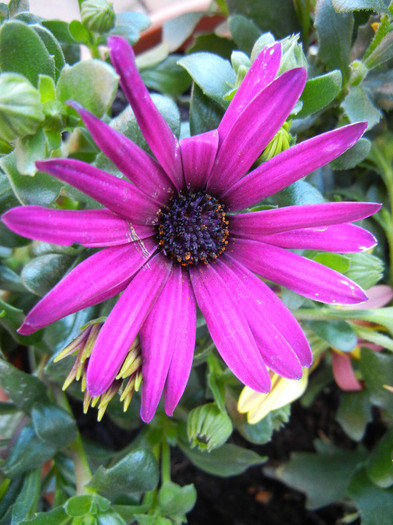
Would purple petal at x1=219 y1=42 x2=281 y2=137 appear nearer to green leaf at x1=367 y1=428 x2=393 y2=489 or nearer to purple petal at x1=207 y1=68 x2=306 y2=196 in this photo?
purple petal at x1=207 y1=68 x2=306 y2=196

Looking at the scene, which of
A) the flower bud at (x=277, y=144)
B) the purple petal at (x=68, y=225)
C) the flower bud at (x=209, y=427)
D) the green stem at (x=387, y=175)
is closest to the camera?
the purple petal at (x=68, y=225)

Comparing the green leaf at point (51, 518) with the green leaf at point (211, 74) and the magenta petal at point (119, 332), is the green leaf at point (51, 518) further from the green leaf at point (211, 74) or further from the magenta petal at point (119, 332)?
the green leaf at point (211, 74)

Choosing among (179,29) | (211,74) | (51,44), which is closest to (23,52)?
(51,44)

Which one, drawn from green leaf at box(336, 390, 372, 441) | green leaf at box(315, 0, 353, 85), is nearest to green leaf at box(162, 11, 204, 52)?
green leaf at box(315, 0, 353, 85)

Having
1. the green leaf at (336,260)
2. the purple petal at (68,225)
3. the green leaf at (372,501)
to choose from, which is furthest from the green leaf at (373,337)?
the purple petal at (68,225)

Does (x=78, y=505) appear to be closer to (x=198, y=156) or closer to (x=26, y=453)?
(x=26, y=453)

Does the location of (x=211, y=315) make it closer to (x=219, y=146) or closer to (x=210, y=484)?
(x=219, y=146)
